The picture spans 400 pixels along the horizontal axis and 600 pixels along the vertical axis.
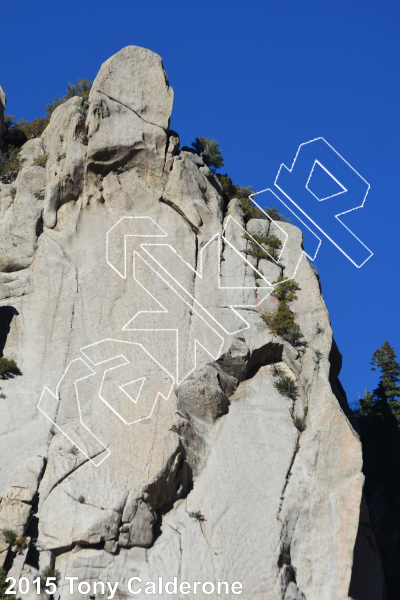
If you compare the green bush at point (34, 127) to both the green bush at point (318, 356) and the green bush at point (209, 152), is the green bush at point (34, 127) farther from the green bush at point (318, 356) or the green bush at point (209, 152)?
the green bush at point (318, 356)

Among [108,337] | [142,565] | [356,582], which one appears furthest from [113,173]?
[356,582]

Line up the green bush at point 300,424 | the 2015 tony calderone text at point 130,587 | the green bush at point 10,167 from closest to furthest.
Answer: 1. the 2015 tony calderone text at point 130,587
2. the green bush at point 300,424
3. the green bush at point 10,167

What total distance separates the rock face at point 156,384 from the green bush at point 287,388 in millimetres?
237

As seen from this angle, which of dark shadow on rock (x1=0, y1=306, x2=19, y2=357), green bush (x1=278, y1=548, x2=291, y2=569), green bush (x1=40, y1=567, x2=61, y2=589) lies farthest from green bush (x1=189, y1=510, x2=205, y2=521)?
dark shadow on rock (x1=0, y1=306, x2=19, y2=357)

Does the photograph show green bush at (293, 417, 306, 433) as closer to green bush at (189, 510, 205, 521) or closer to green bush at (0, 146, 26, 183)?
green bush at (189, 510, 205, 521)

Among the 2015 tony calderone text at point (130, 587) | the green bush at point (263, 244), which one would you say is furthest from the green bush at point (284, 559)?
the green bush at point (263, 244)

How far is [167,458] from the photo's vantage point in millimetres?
23953

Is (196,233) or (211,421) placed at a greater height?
→ (196,233)

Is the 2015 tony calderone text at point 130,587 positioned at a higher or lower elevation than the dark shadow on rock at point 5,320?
lower

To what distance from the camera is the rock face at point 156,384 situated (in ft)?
75.1

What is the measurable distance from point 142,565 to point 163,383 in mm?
6437

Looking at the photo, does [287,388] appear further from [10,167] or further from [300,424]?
[10,167]

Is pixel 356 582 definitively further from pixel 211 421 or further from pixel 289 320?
pixel 289 320

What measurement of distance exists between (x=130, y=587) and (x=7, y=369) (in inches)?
353
